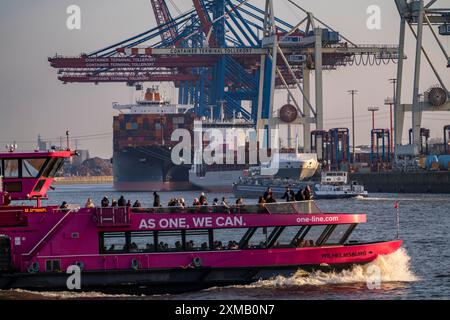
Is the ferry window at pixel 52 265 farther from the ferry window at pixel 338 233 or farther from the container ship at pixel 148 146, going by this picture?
the container ship at pixel 148 146

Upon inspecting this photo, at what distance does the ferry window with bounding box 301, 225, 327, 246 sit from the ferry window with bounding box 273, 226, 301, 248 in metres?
0.32

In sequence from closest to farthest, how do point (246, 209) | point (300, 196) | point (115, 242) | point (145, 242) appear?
point (115, 242), point (145, 242), point (246, 209), point (300, 196)

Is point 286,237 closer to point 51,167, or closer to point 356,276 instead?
point 356,276

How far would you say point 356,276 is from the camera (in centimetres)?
3219

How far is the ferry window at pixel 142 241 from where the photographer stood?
3070 cm

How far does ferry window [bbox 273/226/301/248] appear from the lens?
3131cm

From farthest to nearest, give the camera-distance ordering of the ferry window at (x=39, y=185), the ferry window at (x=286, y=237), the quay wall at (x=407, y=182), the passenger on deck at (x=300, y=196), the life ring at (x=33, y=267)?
1. the quay wall at (x=407, y=182)
2. the passenger on deck at (x=300, y=196)
3. the ferry window at (x=39, y=185)
4. the ferry window at (x=286, y=237)
5. the life ring at (x=33, y=267)

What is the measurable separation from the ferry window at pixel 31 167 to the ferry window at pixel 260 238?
6410 millimetres

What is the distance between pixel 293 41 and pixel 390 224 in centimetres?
6834

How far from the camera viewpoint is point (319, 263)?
31.4 metres

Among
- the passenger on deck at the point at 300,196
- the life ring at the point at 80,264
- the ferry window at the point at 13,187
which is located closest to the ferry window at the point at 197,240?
the life ring at the point at 80,264

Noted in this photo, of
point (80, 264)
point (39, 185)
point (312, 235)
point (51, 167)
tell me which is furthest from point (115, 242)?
point (312, 235)

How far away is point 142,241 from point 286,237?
4138 mm

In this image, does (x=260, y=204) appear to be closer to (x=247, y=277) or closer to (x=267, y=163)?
(x=247, y=277)
